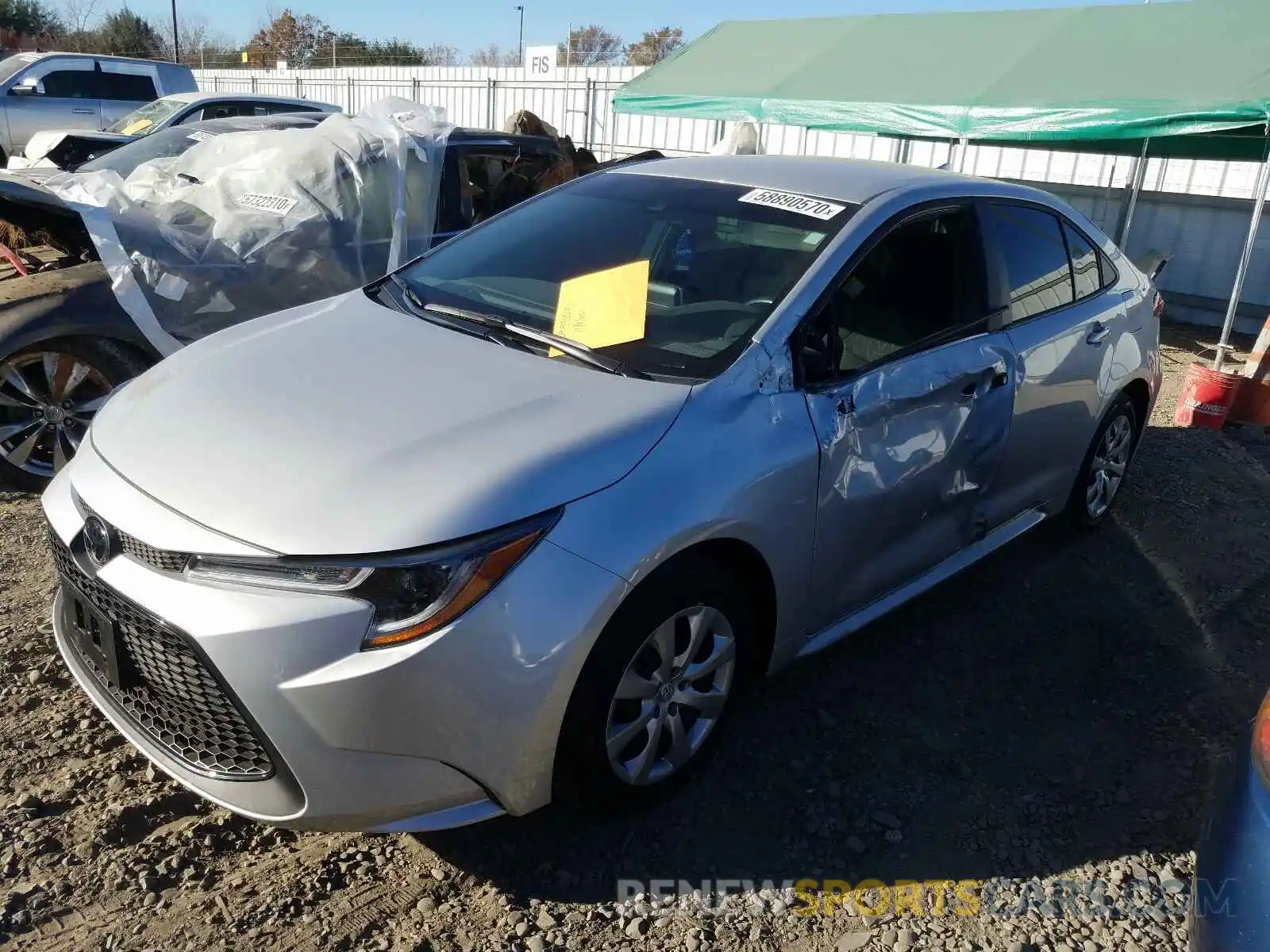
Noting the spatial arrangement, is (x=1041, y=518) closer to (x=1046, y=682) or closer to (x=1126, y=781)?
(x=1046, y=682)

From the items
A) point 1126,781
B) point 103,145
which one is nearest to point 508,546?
point 1126,781

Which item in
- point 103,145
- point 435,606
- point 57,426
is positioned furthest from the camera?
point 103,145

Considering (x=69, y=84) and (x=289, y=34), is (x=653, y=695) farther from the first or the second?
(x=289, y=34)

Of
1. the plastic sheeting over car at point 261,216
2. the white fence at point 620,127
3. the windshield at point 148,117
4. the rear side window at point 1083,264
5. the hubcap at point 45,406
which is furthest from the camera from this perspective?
the white fence at point 620,127

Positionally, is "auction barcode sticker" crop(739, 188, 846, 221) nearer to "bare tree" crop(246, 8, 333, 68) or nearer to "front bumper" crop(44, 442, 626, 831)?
"front bumper" crop(44, 442, 626, 831)

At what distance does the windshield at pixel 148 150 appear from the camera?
6.05 meters

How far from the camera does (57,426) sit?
436cm

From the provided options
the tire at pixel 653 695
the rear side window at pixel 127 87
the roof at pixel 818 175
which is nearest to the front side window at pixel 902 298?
the roof at pixel 818 175

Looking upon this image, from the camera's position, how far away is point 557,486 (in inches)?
85.4

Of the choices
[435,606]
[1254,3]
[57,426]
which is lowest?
[57,426]

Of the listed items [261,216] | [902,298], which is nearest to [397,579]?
[902,298]

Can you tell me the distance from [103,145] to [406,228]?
5047 millimetres

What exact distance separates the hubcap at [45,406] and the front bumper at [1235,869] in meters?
4.24

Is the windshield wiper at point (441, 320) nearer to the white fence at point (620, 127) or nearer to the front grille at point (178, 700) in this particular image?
the front grille at point (178, 700)
